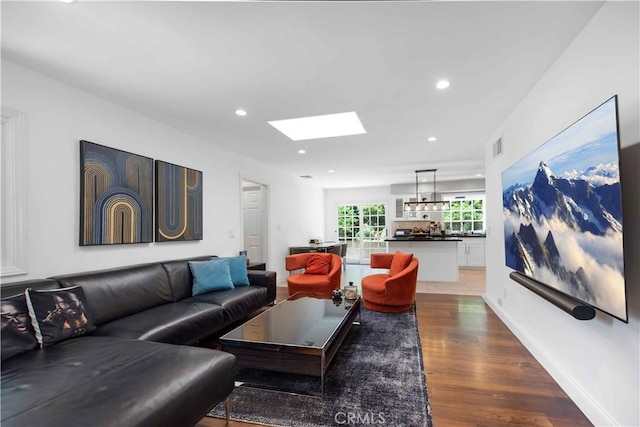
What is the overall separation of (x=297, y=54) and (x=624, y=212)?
2.20 meters

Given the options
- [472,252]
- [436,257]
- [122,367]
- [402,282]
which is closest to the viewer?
[122,367]

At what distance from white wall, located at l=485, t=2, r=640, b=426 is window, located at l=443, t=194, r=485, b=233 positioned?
624 centimetres

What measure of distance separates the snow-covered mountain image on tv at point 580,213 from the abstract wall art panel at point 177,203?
375cm

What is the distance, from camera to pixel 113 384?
1.39 metres

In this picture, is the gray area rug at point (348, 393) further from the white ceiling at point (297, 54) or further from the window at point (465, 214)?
the window at point (465, 214)

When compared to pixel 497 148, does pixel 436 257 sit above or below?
below

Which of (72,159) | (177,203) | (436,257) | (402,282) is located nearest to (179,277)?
(177,203)

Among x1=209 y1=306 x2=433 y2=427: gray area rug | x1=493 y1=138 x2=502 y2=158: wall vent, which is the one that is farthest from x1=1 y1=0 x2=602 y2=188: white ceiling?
x1=209 y1=306 x2=433 y2=427: gray area rug

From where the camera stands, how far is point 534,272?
2404 millimetres

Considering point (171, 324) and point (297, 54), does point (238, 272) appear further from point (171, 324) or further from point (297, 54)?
point (297, 54)

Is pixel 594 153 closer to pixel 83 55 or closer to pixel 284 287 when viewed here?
pixel 83 55

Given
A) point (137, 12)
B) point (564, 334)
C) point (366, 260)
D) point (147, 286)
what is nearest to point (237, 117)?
point (137, 12)

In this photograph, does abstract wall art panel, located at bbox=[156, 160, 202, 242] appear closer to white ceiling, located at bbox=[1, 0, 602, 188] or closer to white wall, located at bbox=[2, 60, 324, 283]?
white wall, located at bbox=[2, 60, 324, 283]

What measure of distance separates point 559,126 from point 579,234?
0.96m
